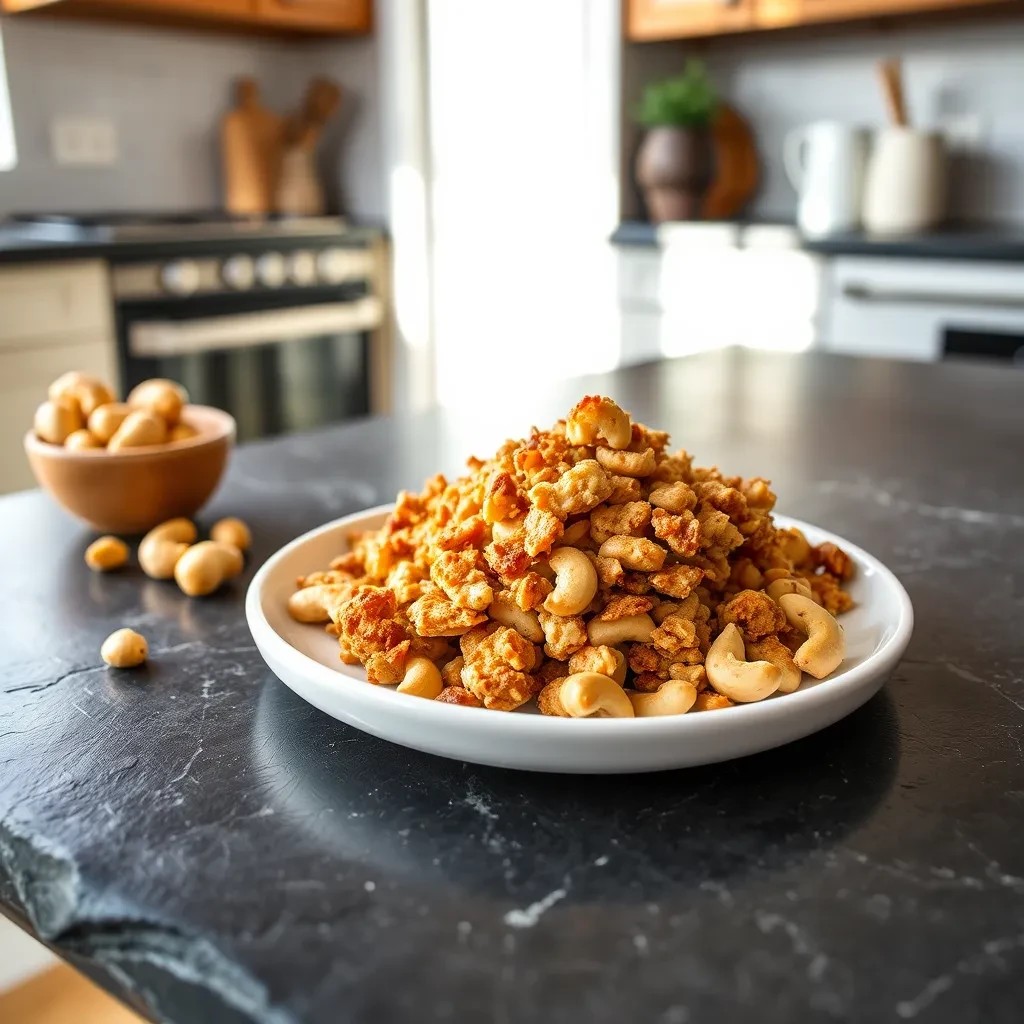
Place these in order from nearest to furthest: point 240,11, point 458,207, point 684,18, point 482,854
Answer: point 482,854 < point 240,11 < point 684,18 < point 458,207

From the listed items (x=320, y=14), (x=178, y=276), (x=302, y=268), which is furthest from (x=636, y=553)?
(x=320, y=14)

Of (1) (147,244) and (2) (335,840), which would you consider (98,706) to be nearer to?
(2) (335,840)

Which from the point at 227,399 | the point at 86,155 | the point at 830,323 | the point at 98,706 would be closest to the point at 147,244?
the point at 227,399

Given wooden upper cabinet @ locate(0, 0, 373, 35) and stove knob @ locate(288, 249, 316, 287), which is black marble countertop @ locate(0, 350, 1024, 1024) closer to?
stove knob @ locate(288, 249, 316, 287)

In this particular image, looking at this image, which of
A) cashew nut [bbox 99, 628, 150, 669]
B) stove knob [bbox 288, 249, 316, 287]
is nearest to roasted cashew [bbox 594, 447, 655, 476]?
cashew nut [bbox 99, 628, 150, 669]

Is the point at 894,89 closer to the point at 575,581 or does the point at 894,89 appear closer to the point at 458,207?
the point at 458,207

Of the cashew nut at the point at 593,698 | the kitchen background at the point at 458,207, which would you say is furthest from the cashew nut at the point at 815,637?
the kitchen background at the point at 458,207
